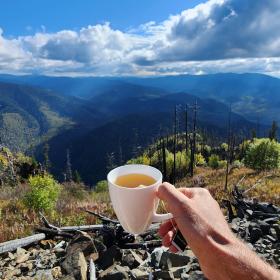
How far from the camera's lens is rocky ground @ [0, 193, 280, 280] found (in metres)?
5.68

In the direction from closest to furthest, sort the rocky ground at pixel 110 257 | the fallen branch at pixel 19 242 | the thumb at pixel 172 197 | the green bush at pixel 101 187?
the thumb at pixel 172 197
the rocky ground at pixel 110 257
the fallen branch at pixel 19 242
the green bush at pixel 101 187

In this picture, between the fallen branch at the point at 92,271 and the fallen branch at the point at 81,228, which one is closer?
the fallen branch at the point at 92,271

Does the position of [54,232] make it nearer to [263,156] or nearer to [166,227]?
[166,227]

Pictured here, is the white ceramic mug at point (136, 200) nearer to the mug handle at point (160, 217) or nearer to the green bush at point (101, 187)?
the mug handle at point (160, 217)

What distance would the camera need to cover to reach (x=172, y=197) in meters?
2.07

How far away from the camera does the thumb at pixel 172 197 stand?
205cm

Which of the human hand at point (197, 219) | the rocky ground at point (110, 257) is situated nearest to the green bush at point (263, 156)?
the rocky ground at point (110, 257)

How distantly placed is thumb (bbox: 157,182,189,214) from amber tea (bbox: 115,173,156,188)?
0.98 ft

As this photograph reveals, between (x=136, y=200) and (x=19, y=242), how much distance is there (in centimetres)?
537

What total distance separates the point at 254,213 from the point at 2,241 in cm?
608

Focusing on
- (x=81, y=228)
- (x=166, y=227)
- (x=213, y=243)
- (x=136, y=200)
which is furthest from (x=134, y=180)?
(x=81, y=228)

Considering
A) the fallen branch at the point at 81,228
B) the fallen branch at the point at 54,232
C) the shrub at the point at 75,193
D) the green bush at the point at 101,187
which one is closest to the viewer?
the fallen branch at the point at 54,232

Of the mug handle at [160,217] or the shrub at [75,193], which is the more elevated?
the mug handle at [160,217]

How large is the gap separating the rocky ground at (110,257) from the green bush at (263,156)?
4873 cm
